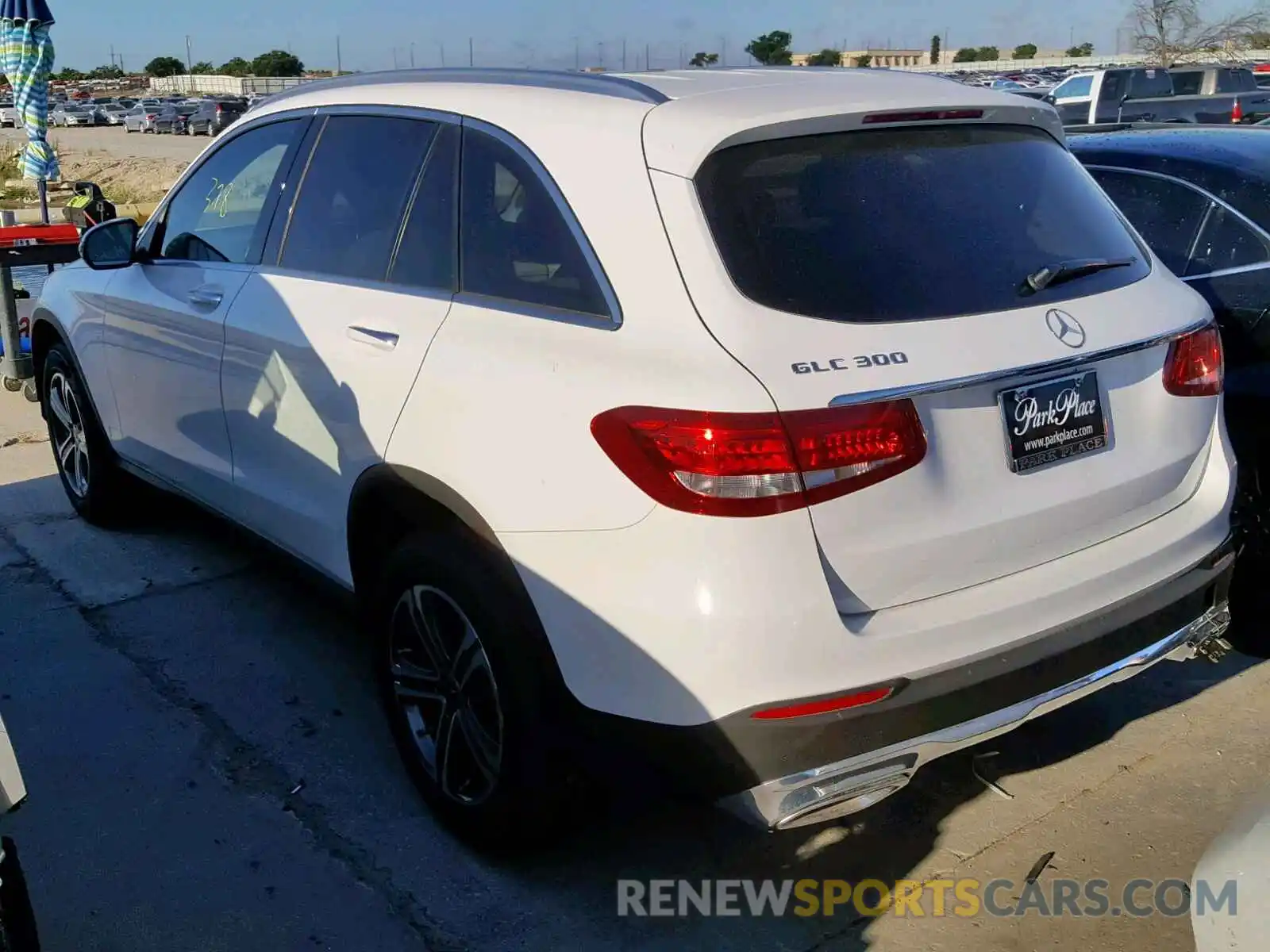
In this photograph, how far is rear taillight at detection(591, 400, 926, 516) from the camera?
7.64ft

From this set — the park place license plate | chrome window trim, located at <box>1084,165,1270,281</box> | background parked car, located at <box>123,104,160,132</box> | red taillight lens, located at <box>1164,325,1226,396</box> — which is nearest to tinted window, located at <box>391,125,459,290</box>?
the park place license plate

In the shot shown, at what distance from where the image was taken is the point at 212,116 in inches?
2039

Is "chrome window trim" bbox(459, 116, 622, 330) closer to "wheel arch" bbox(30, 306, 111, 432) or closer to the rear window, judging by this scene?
the rear window

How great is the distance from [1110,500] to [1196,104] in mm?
21807

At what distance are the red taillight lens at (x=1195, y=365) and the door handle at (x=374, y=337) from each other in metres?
1.89

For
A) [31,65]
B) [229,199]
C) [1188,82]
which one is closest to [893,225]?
[229,199]

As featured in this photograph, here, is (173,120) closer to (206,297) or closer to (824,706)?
(206,297)

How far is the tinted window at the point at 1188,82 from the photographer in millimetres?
23812

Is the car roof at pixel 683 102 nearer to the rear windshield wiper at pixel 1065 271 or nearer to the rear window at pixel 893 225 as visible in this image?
the rear window at pixel 893 225

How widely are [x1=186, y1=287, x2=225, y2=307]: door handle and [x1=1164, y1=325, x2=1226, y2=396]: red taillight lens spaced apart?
9.27 ft

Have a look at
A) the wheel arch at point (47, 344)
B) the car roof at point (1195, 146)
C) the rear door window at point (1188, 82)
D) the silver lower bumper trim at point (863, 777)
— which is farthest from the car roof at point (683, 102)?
the rear door window at point (1188, 82)

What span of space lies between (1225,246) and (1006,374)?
2.23 meters

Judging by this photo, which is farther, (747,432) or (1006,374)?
(1006,374)

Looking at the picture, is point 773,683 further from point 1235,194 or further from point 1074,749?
point 1235,194
